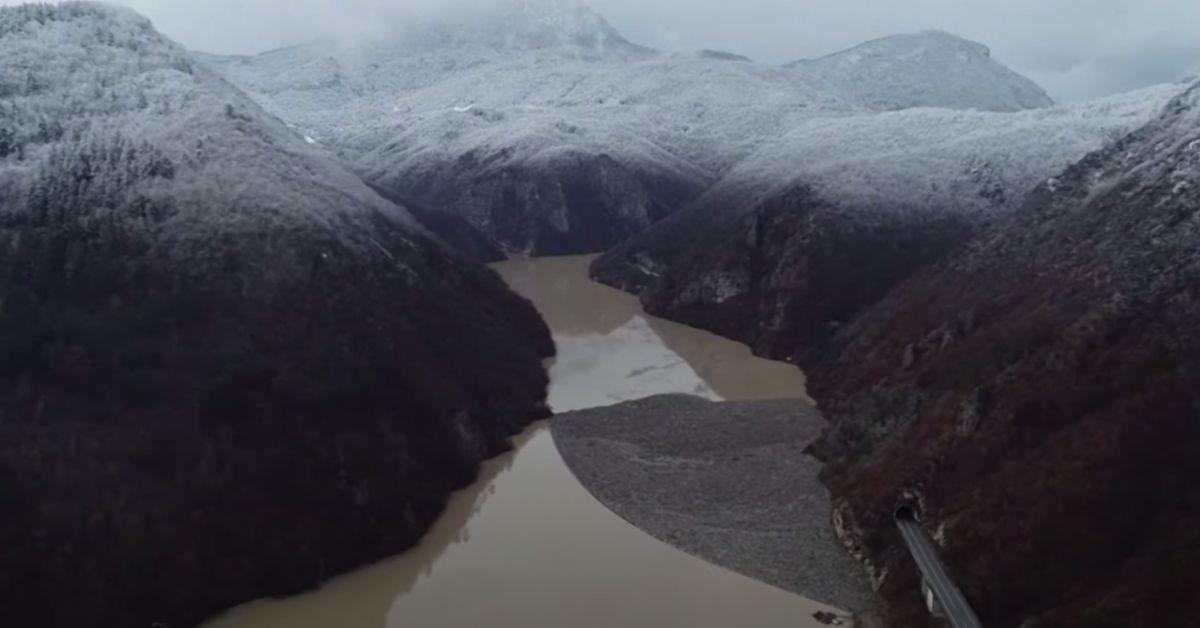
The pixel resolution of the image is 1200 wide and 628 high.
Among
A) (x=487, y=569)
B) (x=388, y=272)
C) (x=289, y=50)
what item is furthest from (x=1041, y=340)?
(x=289, y=50)

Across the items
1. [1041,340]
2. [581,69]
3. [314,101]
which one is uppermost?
[1041,340]

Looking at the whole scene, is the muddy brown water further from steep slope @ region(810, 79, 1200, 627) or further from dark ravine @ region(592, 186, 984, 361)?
dark ravine @ region(592, 186, 984, 361)

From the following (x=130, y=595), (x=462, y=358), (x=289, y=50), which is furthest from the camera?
(x=289, y=50)

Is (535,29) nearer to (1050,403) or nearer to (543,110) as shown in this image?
(543,110)

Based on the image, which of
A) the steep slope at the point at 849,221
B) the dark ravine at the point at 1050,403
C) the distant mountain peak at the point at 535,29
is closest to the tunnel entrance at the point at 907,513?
the dark ravine at the point at 1050,403

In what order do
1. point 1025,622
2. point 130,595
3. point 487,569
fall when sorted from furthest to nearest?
point 487,569, point 130,595, point 1025,622

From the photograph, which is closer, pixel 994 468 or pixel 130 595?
pixel 130 595

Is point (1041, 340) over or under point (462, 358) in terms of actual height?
over

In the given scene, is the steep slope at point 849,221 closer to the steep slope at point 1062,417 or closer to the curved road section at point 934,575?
the steep slope at point 1062,417

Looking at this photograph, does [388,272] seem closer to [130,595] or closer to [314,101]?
[130,595]
